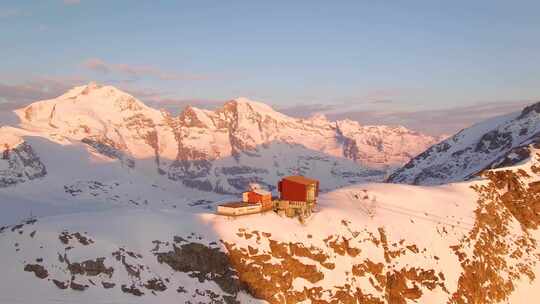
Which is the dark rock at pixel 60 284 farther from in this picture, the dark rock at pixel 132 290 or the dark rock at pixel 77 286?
the dark rock at pixel 132 290

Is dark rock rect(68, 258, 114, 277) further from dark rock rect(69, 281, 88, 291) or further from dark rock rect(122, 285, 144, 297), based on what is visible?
Result: dark rock rect(122, 285, 144, 297)

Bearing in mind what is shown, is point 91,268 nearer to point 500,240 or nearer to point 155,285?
point 155,285

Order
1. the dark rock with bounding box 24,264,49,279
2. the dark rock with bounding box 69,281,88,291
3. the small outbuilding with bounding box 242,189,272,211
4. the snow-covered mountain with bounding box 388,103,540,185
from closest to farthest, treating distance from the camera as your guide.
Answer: the dark rock with bounding box 69,281,88,291 → the dark rock with bounding box 24,264,49,279 → the small outbuilding with bounding box 242,189,272,211 → the snow-covered mountain with bounding box 388,103,540,185

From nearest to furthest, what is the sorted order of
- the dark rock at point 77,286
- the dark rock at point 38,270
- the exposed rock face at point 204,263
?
1. the dark rock at point 77,286
2. the dark rock at point 38,270
3. the exposed rock face at point 204,263

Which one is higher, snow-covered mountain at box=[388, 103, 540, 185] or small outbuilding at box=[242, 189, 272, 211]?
small outbuilding at box=[242, 189, 272, 211]

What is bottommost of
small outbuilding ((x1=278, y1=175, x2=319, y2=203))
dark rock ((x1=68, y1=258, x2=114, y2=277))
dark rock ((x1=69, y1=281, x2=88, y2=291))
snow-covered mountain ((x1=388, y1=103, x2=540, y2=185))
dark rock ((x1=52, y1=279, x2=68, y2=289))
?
snow-covered mountain ((x1=388, y1=103, x2=540, y2=185))

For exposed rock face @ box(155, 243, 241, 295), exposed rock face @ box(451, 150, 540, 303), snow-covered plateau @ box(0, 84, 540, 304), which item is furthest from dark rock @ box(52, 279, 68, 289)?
exposed rock face @ box(451, 150, 540, 303)

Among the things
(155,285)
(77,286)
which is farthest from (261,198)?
(77,286)

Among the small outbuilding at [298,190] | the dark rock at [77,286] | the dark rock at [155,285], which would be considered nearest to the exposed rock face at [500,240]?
the small outbuilding at [298,190]

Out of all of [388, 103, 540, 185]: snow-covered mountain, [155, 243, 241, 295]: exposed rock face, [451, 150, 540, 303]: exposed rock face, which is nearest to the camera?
[155, 243, 241, 295]: exposed rock face

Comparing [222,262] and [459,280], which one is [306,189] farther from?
[459,280]

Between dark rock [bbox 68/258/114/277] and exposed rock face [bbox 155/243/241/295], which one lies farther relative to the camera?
exposed rock face [bbox 155/243/241/295]

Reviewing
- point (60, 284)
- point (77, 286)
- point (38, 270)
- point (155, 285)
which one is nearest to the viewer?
point (60, 284)
